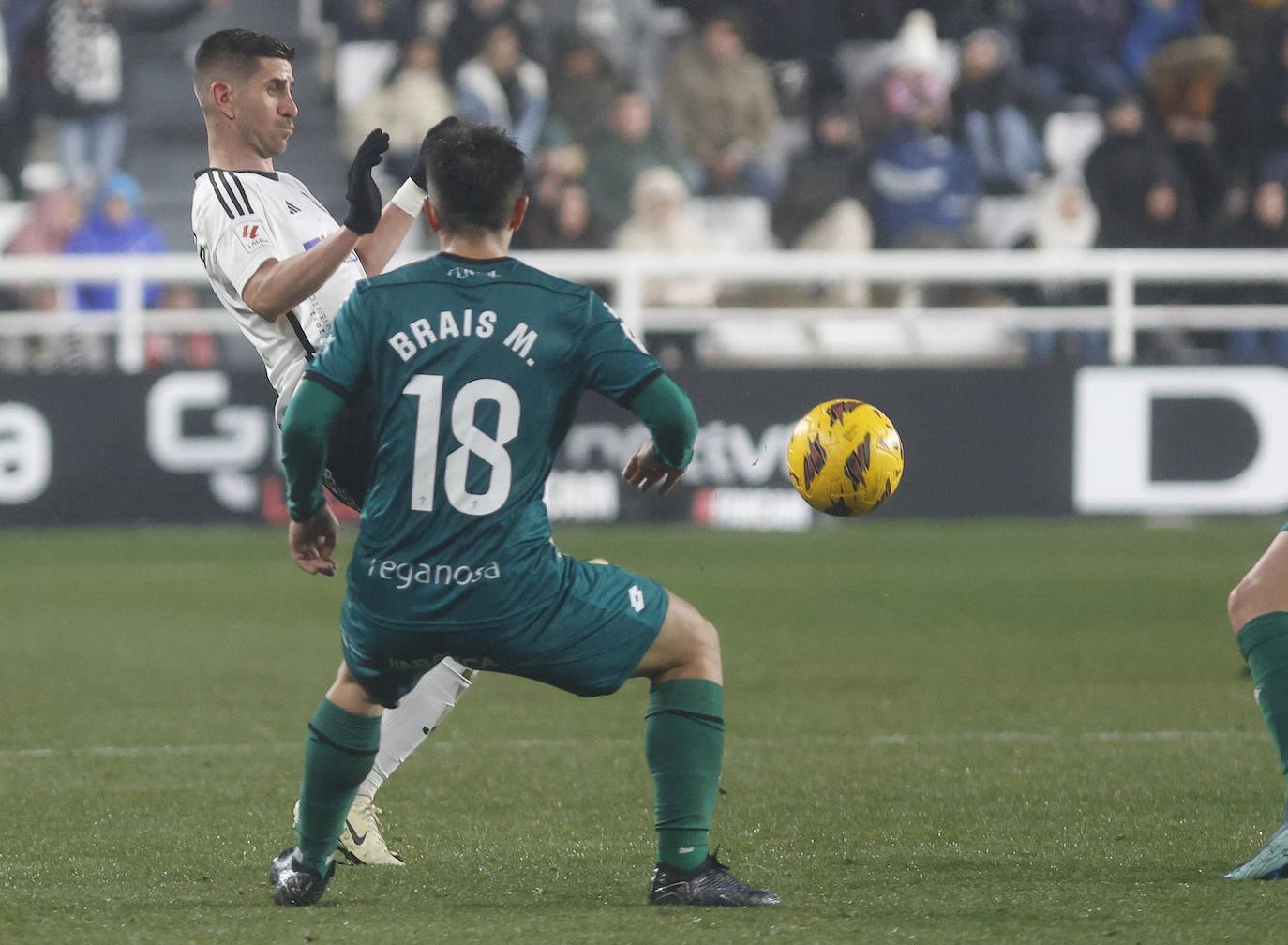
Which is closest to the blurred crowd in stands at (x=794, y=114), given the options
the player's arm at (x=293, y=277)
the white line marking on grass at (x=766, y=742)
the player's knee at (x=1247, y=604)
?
the white line marking on grass at (x=766, y=742)

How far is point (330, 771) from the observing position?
15.0ft

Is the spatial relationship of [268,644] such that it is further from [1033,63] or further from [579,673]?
[1033,63]

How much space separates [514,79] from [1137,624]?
7775 mm

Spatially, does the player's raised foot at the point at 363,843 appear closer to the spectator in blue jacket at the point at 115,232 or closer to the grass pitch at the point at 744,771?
the grass pitch at the point at 744,771

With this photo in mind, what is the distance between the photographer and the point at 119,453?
45.0 ft

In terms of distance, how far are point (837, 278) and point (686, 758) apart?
10.5 metres

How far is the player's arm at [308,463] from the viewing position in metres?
4.33

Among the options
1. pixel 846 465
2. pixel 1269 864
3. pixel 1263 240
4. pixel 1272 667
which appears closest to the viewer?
pixel 1269 864

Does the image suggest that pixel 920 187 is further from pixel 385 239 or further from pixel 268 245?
pixel 268 245

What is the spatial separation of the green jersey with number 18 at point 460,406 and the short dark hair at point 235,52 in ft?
3.98

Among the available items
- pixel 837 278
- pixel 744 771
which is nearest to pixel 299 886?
pixel 744 771

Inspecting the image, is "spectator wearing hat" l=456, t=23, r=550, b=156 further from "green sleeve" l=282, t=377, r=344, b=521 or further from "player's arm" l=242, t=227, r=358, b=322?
"green sleeve" l=282, t=377, r=344, b=521

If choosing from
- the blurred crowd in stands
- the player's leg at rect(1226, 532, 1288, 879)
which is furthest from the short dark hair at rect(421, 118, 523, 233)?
the blurred crowd in stands

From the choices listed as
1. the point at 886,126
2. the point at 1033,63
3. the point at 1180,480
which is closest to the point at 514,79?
the point at 886,126
